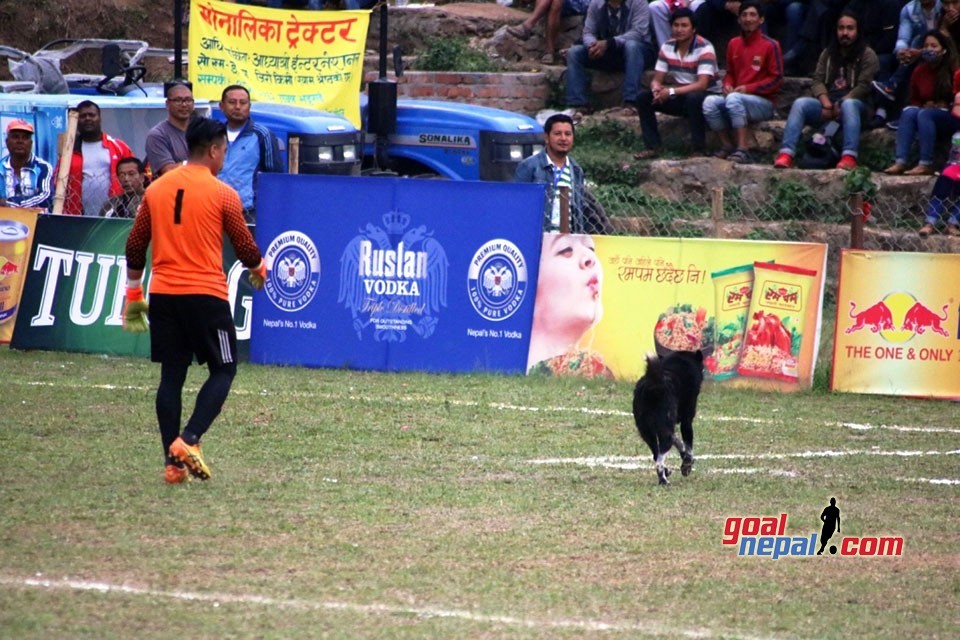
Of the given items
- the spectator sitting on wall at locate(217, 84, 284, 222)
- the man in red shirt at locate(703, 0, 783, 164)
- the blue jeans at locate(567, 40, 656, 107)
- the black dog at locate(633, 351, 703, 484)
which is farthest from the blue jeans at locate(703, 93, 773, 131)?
the black dog at locate(633, 351, 703, 484)

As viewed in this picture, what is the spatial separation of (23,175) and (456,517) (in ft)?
27.7

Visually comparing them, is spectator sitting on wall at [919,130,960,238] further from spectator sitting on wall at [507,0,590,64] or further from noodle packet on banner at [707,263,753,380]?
spectator sitting on wall at [507,0,590,64]

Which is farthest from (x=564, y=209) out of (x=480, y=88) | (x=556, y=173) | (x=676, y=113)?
(x=480, y=88)

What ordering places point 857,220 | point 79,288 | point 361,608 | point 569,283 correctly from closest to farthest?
point 361,608
point 857,220
point 569,283
point 79,288

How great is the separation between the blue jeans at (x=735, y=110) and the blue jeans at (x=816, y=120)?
0.50 m

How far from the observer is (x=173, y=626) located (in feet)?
17.5

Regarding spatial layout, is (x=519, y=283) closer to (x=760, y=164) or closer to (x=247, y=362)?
(x=247, y=362)

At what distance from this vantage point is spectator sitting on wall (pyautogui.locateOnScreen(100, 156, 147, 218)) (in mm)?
13828

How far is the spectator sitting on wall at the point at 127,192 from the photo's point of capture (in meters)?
13.8

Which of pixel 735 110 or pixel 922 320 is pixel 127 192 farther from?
pixel 735 110

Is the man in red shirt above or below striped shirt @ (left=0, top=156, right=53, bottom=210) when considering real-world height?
above

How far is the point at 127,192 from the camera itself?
13867mm

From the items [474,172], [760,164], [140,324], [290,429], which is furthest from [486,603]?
[760,164]

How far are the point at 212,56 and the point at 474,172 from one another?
120 inches
